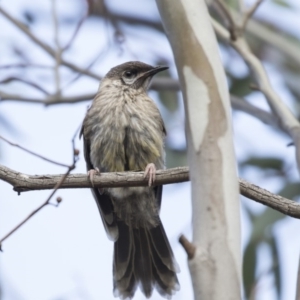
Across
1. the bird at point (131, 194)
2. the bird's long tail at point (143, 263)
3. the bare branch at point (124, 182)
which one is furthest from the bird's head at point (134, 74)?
the bare branch at point (124, 182)

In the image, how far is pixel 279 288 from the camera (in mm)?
4719

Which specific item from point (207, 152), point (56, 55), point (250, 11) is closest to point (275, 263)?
point (250, 11)

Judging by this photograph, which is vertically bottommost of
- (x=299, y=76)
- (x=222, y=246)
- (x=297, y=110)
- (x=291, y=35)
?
(x=222, y=246)

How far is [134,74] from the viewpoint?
15.1 ft

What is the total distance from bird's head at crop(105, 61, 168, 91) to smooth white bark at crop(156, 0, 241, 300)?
2226mm

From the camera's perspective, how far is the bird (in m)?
4.00

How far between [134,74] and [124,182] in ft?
5.53

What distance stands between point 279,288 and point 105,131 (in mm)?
1557

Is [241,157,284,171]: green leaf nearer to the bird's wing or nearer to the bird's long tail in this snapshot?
the bird's long tail

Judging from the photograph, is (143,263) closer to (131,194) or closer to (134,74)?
(131,194)

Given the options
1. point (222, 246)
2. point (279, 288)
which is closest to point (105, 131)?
point (279, 288)

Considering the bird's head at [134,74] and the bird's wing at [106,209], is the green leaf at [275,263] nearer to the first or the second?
the bird's wing at [106,209]

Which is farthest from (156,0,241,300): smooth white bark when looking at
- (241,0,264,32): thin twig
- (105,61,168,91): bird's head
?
(105,61,168,91): bird's head

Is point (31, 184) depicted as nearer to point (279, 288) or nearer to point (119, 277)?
point (119, 277)
